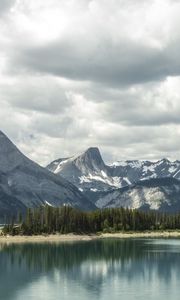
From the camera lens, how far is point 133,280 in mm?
136000

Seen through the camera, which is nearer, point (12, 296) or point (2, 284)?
point (12, 296)

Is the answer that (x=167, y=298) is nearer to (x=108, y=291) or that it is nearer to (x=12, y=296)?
(x=108, y=291)

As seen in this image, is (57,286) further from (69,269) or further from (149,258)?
A: (149,258)

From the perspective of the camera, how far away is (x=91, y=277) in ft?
462

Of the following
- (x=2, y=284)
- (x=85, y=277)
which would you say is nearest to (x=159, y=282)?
(x=85, y=277)

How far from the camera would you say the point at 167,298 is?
108375 mm

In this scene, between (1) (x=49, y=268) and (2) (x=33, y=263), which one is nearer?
(1) (x=49, y=268)

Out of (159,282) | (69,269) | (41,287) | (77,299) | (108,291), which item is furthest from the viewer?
(69,269)

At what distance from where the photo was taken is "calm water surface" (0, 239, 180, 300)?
113 m

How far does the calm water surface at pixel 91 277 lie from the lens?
113 meters

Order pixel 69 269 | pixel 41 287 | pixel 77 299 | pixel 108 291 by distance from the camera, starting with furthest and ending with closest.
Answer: pixel 69 269 → pixel 41 287 → pixel 108 291 → pixel 77 299

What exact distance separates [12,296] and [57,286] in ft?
52.9

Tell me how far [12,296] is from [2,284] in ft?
64.4

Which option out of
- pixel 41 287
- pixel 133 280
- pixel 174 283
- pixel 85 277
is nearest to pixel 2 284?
A: pixel 41 287
